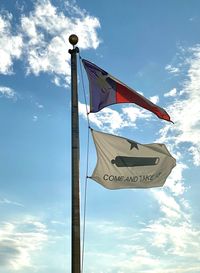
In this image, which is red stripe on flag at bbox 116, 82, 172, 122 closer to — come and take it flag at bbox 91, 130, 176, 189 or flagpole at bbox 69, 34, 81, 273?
come and take it flag at bbox 91, 130, 176, 189

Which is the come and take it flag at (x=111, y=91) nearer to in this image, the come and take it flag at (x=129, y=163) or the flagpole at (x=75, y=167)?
the flagpole at (x=75, y=167)

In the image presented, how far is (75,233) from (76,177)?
1.84 metres

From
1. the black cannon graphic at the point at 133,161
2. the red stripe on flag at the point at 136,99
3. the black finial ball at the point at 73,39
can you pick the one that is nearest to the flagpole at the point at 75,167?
the black finial ball at the point at 73,39

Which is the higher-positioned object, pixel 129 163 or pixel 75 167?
pixel 129 163

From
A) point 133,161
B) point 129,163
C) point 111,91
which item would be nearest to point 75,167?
point 129,163

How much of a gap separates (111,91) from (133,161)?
2834 millimetres

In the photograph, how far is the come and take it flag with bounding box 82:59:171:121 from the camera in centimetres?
1931

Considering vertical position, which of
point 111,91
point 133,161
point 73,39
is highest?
point 73,39

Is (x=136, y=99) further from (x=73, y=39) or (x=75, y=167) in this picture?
(x=75, y=167)

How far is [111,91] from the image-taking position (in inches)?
770

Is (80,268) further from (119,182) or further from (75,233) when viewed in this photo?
(119,182)

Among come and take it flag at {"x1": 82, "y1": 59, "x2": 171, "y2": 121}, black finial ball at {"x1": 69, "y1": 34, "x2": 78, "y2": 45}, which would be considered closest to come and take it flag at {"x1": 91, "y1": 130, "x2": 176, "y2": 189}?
come and take it flag at {"x1": 82, "y1": 59, "x2": 171, "y2": 121}

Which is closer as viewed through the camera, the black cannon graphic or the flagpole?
the flagpole

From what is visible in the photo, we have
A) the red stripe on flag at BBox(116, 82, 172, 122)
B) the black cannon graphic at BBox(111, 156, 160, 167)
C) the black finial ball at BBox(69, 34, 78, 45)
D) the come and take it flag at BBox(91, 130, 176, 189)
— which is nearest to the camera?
the come and take it flag at BBox(91, 130, 176, 189)
